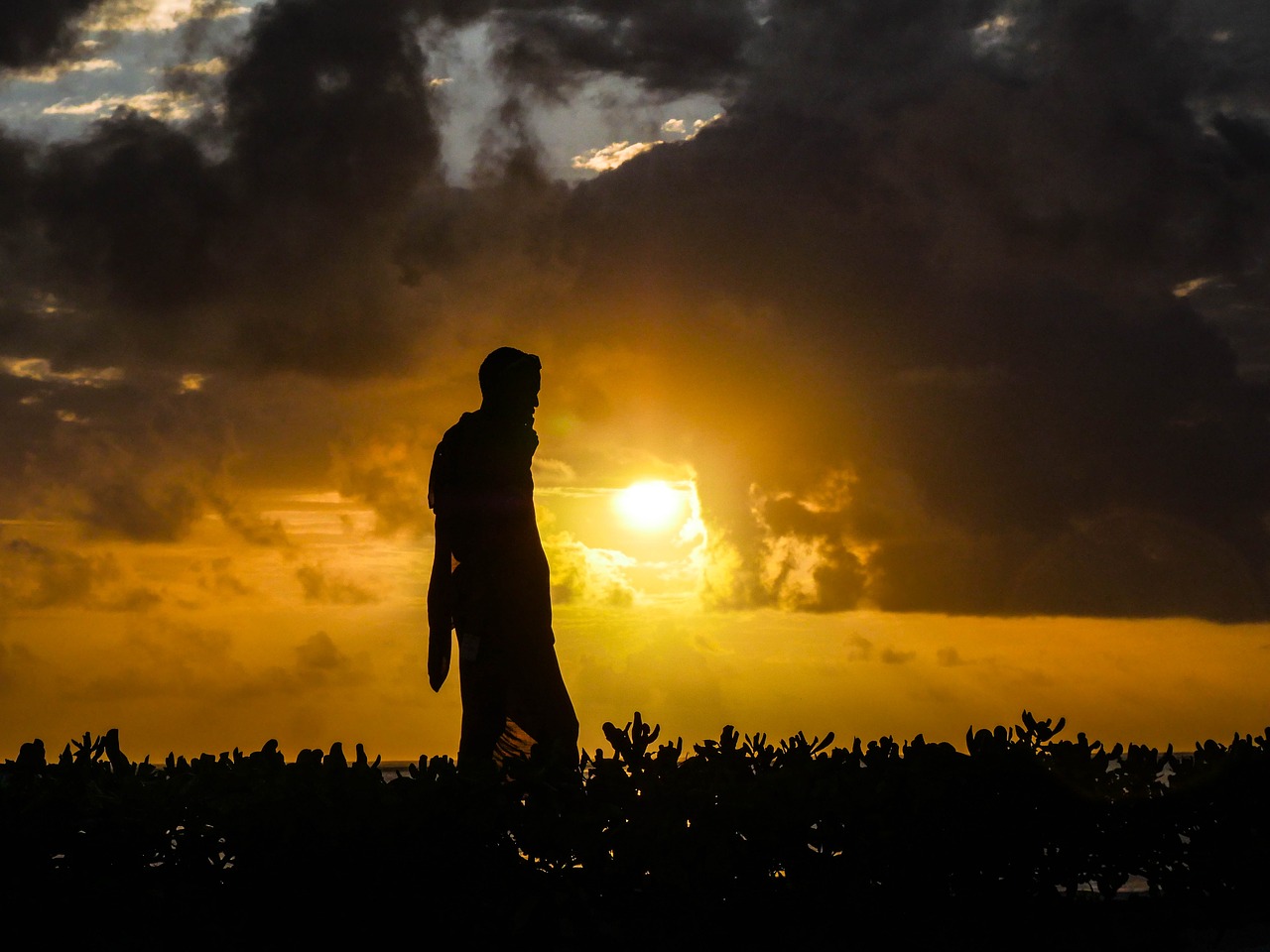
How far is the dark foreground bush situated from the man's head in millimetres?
3258

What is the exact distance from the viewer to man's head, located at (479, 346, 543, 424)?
1042 centimetres

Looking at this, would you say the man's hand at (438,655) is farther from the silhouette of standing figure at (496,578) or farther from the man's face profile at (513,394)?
the man's face profile at (513,394)

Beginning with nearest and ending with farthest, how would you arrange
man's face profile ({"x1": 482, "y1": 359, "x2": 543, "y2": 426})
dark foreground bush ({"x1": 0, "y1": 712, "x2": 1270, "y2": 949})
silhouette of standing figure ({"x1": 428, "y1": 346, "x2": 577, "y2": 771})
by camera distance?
dark foreground bush ({"x1": 0, "y1": 712, "x2": 1270, "y2": 949}) < silhouette of standing figure ({"x1": 428, "y1": 346, "x2": 577, "y2": 771}) < man's face profile ({"x1": 482, "y1": 359, "x2": 543, "y2": 426})

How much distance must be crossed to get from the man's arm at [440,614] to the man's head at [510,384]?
3.85 feet

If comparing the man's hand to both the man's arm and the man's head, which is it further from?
the man's head

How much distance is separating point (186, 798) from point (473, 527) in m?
3.29

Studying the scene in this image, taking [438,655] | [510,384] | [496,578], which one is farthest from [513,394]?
[438,655]

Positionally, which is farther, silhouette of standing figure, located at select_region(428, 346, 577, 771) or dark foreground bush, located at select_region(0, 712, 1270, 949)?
silhouette of standing figure, located at select_region(428, 346, 577, 771)

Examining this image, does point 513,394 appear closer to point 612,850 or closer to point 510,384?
point 510,384

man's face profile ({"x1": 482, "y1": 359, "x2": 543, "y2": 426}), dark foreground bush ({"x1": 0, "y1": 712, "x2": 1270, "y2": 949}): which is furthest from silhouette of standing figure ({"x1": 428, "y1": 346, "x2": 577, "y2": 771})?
dark foreground bush ({"x1": 0, "y1": 712, "x2": 1270, "y2": 949})

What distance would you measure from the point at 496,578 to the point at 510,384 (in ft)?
5.70

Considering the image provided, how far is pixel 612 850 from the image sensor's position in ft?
26.9

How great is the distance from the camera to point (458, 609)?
33.9 ft

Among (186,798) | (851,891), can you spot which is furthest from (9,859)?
(851,891)
